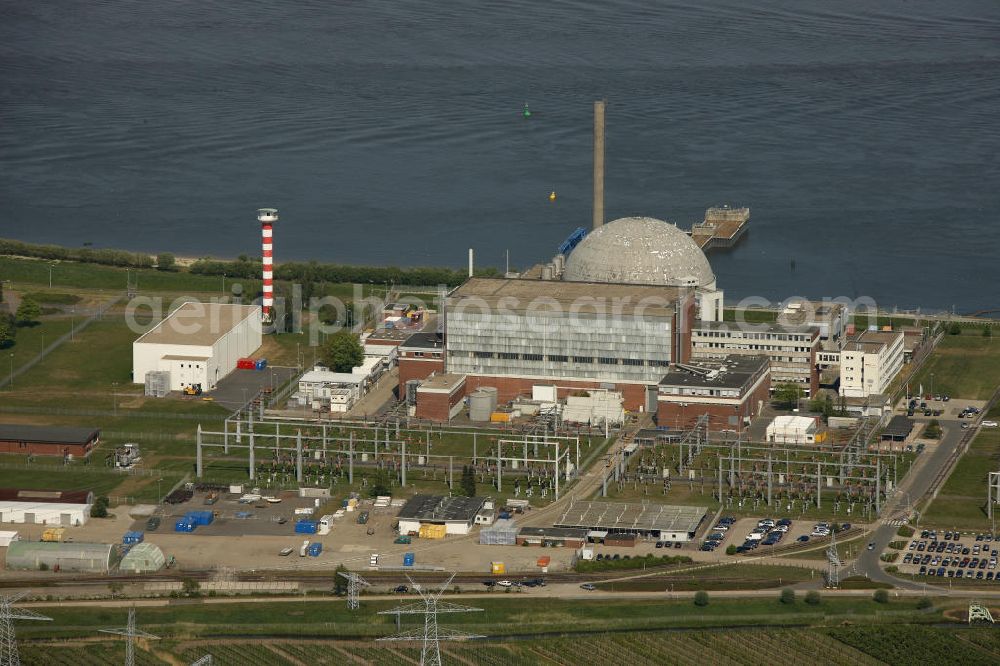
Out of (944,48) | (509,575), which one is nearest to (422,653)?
(509,575)

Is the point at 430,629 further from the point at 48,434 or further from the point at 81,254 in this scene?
the point at 81,254

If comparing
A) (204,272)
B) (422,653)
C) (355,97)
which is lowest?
(422,653)

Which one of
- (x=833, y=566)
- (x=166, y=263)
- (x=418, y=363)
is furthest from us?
(x=166, y=263)

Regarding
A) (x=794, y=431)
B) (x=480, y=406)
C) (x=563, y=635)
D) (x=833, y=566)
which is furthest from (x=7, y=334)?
(x=833, y=566)

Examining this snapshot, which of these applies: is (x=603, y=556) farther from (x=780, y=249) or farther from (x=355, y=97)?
(x=355, y=97)

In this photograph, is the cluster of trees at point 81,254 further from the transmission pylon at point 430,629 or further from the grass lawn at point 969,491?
the transmission pylon at point 430,629

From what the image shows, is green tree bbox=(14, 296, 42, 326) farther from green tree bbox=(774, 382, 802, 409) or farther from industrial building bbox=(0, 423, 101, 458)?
green tree bbox=(774, 382, 802, 409)
